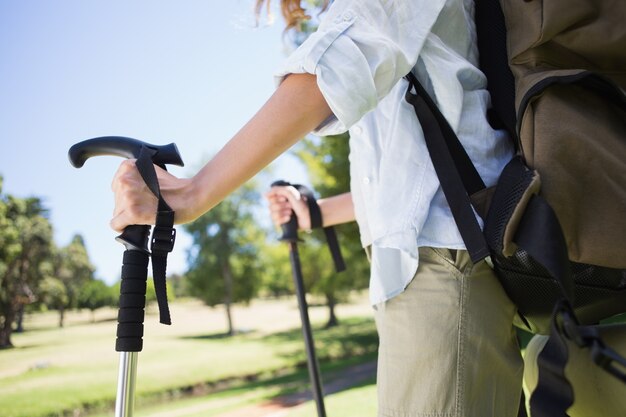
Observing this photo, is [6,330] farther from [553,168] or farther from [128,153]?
[553,168]

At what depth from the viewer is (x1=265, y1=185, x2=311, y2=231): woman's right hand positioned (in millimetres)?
1822

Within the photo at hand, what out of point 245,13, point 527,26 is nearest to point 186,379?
point 245,13

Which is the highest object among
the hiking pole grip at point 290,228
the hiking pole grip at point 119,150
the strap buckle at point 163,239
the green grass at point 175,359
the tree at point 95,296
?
the tree at point 95,296

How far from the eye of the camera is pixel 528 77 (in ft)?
2.99

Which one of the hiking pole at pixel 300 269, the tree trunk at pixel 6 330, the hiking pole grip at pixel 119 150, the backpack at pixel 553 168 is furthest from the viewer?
the tree trunk at pixel 6 330

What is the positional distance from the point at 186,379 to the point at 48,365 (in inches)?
118

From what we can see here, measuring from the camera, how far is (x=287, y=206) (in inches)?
74.3

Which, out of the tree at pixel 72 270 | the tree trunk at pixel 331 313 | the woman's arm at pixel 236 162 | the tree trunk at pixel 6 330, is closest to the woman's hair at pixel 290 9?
the woman's arm at pixel 236 162

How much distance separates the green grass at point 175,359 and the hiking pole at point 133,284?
678cm

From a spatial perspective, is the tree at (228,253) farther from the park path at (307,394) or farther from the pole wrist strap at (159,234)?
the pole wrist strap at (159,234)

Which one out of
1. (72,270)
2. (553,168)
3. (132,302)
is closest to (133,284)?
(132,302)

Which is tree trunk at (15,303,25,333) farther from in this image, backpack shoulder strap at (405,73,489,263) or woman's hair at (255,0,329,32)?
backpack shoulder strap at (405,73,489,263)

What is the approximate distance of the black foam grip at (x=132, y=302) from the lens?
100 cm

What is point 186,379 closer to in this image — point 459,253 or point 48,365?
point 48,365
